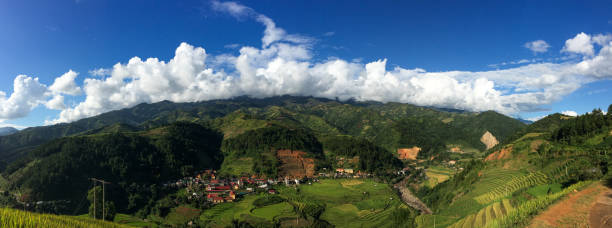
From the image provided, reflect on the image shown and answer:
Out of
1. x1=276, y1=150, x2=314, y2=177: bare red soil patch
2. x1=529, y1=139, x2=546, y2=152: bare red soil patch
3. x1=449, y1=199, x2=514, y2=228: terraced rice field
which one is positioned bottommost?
x1=276, y1=150, x2=314, y2=177: bare red soil patch

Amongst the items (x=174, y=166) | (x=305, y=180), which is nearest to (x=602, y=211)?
(x=305, y=180)

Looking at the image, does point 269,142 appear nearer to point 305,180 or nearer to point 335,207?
point 305,180

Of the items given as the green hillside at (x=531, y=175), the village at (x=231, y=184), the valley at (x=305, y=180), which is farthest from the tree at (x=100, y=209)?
the green hillside at (x=531, y=175)

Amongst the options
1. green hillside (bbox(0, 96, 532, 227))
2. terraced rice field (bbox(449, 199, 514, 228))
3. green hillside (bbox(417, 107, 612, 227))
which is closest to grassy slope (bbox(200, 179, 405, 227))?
green hillside (bbox(0, 96, 532, 227))

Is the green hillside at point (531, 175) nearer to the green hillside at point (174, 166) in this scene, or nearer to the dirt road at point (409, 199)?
the green hillside at point (174, 166)

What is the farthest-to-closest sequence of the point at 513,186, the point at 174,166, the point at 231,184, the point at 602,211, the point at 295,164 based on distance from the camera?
the point at 295,164
the point at 174,166
the point at 231,184
the point at 513,186
the point at 602,211

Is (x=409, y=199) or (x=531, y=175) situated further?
(x=409, y=199)

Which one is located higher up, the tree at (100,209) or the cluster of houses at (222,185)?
the tree at (100,209)

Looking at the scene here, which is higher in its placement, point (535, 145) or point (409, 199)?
point (535, 145)

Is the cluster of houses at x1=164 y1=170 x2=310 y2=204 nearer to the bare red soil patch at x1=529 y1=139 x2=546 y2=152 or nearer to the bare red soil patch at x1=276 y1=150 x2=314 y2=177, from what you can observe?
the bare red soil patch at x1=276 y1=150 x2=314 y2=177

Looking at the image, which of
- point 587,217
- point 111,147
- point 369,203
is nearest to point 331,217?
point 369,203
